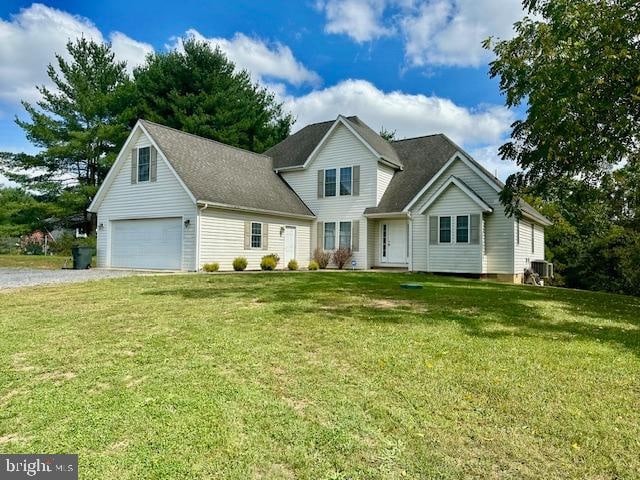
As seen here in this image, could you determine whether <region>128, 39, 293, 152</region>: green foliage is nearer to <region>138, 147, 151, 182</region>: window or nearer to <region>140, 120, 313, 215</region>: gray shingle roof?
<region>140, 120, 313, 215</region>: gray shingle roof

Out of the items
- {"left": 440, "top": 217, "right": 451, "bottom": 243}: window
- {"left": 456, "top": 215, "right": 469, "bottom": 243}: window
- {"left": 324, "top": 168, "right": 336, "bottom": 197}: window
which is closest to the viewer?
{"left": 456, "top": 215, "right": 469, "bottom": 243}: window

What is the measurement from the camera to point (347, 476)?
292 centimetres

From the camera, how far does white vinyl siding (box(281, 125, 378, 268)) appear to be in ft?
69.8

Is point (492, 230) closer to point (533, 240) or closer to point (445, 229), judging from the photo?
point (445, 229)

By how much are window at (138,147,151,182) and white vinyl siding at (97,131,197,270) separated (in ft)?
0.72

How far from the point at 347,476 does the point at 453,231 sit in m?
16.4

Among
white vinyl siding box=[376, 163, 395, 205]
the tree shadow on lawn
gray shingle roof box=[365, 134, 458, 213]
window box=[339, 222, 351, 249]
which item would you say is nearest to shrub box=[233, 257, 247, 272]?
window box=[339, 222, 351, 249]

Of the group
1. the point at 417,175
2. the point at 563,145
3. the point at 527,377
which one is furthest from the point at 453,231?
the point at 527,377

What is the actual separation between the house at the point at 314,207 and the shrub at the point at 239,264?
1.30 ft

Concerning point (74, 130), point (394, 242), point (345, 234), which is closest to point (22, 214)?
point (74, 130)

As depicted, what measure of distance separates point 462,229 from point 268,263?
8.51 m

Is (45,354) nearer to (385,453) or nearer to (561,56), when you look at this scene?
(385,453)

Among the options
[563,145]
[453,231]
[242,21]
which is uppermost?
[242,21]

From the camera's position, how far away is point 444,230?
18406 mm
